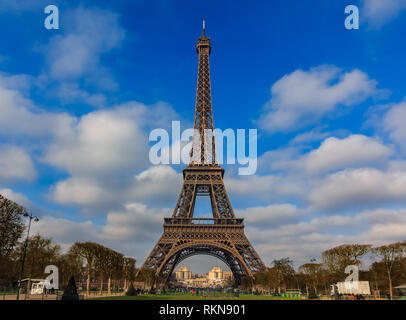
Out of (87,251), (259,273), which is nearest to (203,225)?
(259,273)

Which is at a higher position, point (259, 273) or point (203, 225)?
point (203, 225)

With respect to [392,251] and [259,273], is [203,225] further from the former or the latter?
[392,251]

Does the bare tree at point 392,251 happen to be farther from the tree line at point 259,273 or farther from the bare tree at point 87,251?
the bare tree at point 87,251

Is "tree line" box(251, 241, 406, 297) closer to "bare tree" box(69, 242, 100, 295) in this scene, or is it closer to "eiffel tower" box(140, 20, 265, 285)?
"eiffel tower" box(140, 20, 265, 285)

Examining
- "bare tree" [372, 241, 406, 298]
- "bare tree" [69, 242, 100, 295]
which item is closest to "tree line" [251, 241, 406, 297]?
"bare tree" [372, 241, 406, 298]

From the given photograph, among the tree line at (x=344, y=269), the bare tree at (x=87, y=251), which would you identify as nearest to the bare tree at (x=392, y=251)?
the tree line at (x=344, y=269)

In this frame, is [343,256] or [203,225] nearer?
[343,256]

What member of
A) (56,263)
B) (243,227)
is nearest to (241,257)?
(243,227)
